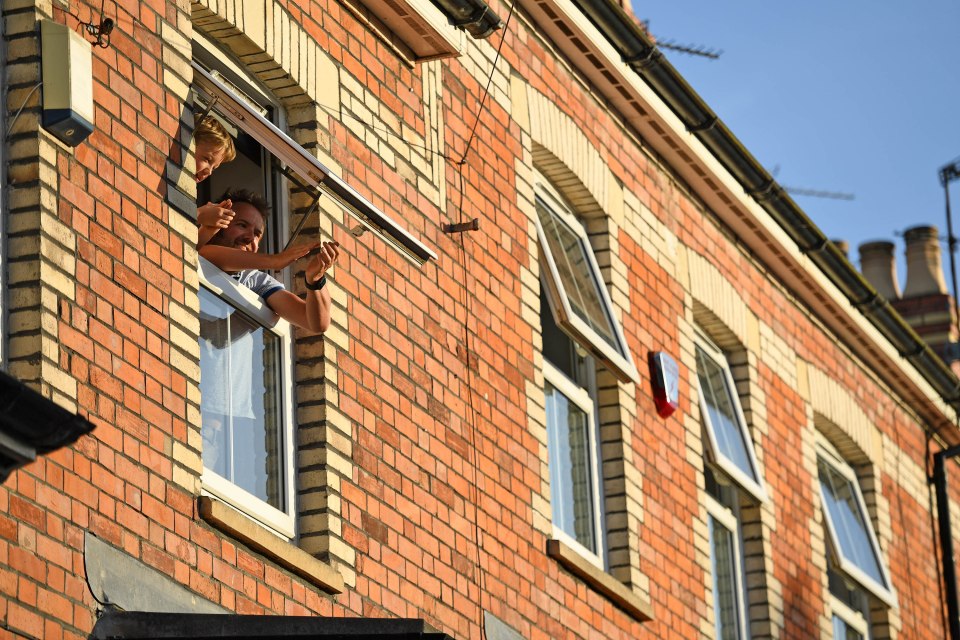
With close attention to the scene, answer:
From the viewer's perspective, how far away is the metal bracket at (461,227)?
11.2m

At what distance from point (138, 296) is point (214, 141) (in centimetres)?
104

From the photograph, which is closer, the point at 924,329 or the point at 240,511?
the point at 240,511

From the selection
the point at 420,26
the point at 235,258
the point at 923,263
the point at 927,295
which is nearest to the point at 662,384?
the point at 420,26

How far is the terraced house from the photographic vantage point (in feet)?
26.2

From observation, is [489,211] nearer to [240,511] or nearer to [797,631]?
[240,511]

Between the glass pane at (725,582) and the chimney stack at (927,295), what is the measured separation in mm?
13528

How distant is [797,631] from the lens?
1518 centimetres

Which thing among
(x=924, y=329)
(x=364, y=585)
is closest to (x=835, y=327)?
(x=364, y=585)

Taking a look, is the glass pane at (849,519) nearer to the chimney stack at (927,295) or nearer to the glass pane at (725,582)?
the glass pane at (725,582)

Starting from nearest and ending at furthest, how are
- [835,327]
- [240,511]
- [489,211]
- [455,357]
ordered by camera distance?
1. [240,511]
2. [455,357]
3. [489,211]
4. [835,327]

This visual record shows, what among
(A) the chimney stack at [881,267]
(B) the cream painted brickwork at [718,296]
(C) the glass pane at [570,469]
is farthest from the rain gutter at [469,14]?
(A) the chimney stack at [881,267]

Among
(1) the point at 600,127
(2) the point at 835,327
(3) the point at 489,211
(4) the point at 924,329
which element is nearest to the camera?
(3) the point at 489,211

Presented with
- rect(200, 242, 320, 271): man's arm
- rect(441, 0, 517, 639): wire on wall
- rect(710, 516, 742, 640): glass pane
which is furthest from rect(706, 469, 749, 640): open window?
rect(200, 242, 320, 271): man's arm

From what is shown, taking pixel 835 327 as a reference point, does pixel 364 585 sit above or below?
below
